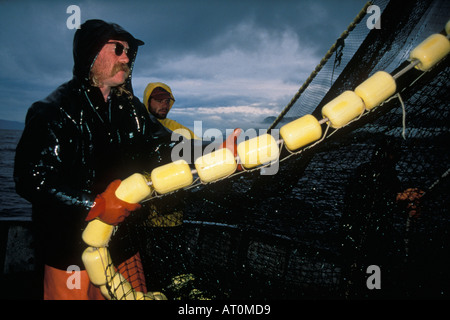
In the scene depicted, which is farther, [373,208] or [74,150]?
[373,208]

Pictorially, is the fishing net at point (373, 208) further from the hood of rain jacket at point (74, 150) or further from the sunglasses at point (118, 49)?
the sunglasses at point (118, 49)

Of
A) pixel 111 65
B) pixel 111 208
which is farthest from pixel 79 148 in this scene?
pixel 111 65

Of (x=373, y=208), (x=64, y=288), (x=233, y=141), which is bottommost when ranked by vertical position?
(x=64, y=288)

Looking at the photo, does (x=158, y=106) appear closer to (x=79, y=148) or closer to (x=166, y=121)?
(x=166, y=121)

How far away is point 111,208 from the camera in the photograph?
4.88 feet

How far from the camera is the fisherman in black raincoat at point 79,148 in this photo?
1572mm

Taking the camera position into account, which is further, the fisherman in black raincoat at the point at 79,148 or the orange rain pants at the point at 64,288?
the orange rain pants at the point at 64,288

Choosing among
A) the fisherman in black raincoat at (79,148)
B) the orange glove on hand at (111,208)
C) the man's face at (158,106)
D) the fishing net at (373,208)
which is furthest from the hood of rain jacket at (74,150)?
the man's face at (158,106)

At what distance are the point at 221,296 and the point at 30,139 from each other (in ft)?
7.33

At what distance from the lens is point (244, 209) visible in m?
3.56

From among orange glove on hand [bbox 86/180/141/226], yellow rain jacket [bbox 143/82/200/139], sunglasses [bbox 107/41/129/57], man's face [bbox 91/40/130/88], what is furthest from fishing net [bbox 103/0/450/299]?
yellow rain jacket [bbox 143/82/200/139]

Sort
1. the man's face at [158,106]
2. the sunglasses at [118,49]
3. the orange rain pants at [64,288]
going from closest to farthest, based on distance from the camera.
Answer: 1. the orange rain pants at [64,288]
2. the sunglasses at [118,49]
3. the man's face at [158,106]

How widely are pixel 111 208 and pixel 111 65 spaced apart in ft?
4.96
